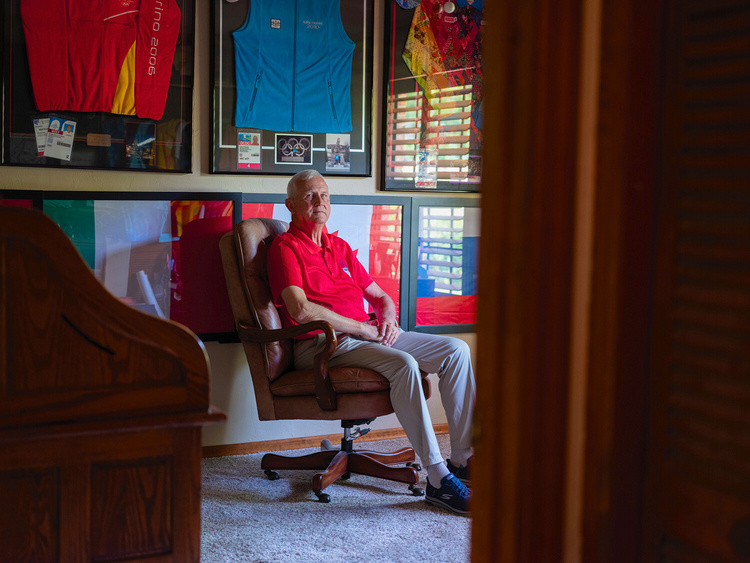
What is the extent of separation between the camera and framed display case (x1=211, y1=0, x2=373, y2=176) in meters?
3.38

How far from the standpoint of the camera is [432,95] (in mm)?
3867

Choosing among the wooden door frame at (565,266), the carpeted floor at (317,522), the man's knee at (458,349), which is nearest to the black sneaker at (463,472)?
the carpeted floor at (317,522)

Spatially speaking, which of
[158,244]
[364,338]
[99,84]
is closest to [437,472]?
[364,338]

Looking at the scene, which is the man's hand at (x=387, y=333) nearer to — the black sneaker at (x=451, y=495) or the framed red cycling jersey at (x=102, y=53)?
the black sneaker at (x=451, y=495)

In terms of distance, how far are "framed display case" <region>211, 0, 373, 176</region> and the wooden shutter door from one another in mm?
2883

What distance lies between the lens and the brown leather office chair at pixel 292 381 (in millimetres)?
2896

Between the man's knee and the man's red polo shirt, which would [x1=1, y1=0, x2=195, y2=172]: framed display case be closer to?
the man's red polo shirt

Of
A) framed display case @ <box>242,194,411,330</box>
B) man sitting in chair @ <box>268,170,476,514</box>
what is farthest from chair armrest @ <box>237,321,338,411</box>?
framed display case @ <box>242,194,411,330</box>

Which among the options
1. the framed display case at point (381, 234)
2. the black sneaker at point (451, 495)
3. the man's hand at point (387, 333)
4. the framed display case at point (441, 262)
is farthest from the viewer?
the framed display case at point (441, 262)

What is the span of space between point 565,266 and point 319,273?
2528 millimetres

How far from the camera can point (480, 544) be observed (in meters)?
0.84

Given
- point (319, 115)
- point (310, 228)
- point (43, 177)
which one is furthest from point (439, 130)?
point (43, 177)

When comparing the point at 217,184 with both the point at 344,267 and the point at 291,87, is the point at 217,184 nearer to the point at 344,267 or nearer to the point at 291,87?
the point at 291,87

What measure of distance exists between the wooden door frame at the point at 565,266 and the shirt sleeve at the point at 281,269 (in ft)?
7.50
